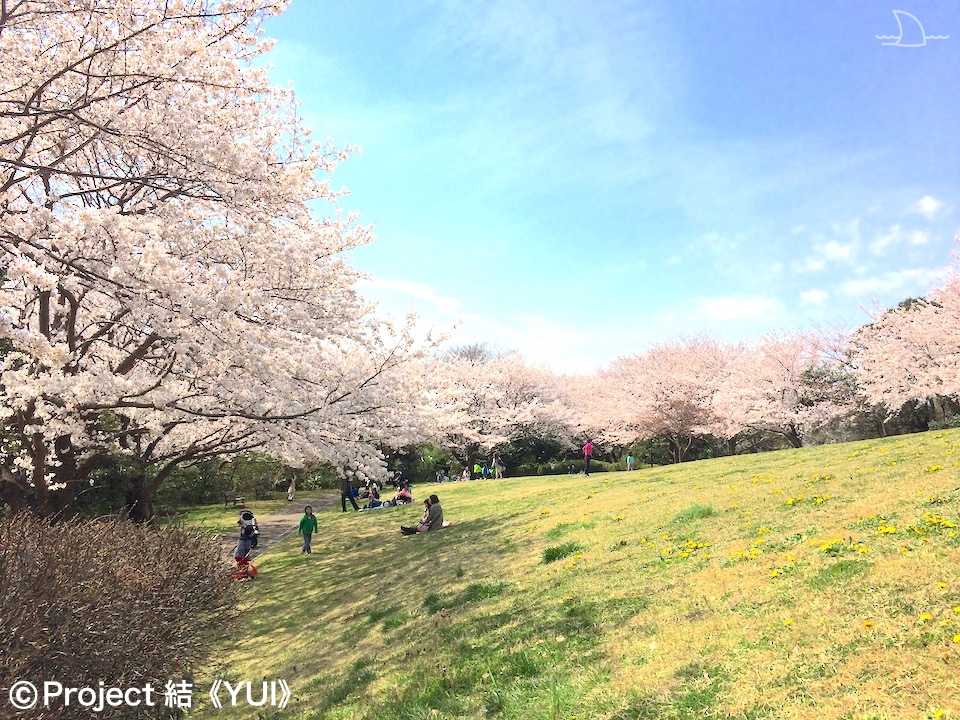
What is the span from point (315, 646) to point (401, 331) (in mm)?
7202

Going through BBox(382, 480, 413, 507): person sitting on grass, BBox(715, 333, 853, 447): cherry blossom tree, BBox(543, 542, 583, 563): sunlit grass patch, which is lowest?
BBox(382, 480, 413, 507): person sitting on grass

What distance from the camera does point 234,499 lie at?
1497 inches

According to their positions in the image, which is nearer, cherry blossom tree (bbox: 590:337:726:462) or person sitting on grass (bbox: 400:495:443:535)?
person sitting on grass (bbox: 400:495:443:535)

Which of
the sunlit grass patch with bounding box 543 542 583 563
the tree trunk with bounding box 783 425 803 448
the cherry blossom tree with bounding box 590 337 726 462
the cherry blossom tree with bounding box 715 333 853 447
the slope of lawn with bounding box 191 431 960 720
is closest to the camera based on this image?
the slope of lawn with bounding box 191 431 960 720

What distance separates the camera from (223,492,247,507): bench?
36031 millimetres

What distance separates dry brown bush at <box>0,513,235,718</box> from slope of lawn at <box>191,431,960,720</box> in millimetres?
898

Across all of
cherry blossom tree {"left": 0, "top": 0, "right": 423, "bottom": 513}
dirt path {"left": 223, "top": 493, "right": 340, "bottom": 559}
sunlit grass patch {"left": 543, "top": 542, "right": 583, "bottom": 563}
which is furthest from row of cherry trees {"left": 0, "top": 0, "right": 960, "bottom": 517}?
sunlit grass patch {"left": 543, "top": 542, "right": 583, "bottom": 563}

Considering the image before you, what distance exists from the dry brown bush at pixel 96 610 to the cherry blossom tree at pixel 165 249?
7.25 ft

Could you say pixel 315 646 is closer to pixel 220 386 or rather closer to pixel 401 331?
pixel 220 386

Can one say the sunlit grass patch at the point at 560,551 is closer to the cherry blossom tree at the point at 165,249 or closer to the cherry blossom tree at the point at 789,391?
the cherry blossom tree at the point at 165,249

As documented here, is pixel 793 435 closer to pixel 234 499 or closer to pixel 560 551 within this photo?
pixel 560 551

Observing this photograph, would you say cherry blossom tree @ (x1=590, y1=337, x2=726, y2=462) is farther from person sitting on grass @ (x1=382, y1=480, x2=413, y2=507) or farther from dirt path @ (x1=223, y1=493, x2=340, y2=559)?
dirt path @ (x1=223, y1=493, x2=340, y2=559)

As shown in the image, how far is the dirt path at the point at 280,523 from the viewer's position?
Result: 20.3 m

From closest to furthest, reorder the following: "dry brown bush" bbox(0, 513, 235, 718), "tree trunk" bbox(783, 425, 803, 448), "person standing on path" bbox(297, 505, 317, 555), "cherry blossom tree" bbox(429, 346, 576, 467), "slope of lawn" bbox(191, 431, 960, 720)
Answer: "slope of lawn" bbox(191, 431, 960, 720) < "dry brown bush" bbox(0, 513, 235, 718) < "person standing on path" bbox(297, 505, 317, 555) < "tree trunk" bbox(783, 425, 803, 448) < "cherry blossom tree" bbox(429, 346, 576, 467)
